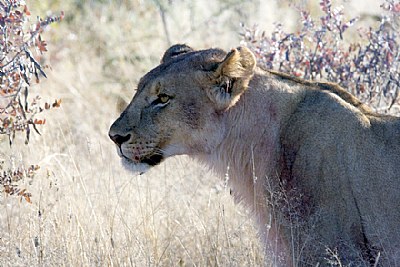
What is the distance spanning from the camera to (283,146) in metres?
4.67

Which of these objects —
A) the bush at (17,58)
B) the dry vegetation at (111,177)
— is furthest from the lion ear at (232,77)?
the bush at (17,58)

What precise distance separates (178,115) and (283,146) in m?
0.63

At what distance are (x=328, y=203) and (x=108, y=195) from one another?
219cm

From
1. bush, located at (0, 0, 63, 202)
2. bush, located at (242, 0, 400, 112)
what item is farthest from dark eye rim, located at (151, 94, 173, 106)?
bush, located at (242, 0, 400, 112)

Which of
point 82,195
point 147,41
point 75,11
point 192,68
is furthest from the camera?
point 75,11

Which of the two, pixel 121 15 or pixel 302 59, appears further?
pixel 121 15

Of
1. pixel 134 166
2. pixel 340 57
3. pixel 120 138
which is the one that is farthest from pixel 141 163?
pixel 340 57

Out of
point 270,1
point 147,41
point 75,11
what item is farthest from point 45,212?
point 270,1

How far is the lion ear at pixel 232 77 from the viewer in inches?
185

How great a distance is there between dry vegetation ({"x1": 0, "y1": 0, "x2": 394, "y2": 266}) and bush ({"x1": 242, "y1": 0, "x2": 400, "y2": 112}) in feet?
3.97

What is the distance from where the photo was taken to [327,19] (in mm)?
7031

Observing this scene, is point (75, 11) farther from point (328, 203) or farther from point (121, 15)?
point (328, 203)

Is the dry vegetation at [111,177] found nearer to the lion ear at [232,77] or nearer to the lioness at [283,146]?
the lioness at [283,146]

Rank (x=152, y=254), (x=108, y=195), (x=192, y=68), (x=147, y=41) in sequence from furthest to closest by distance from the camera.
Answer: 1. (x=147, y=41)
2. (x=108, y=195)
3. (x=152, y=254)
4. (x=192, y=68)
